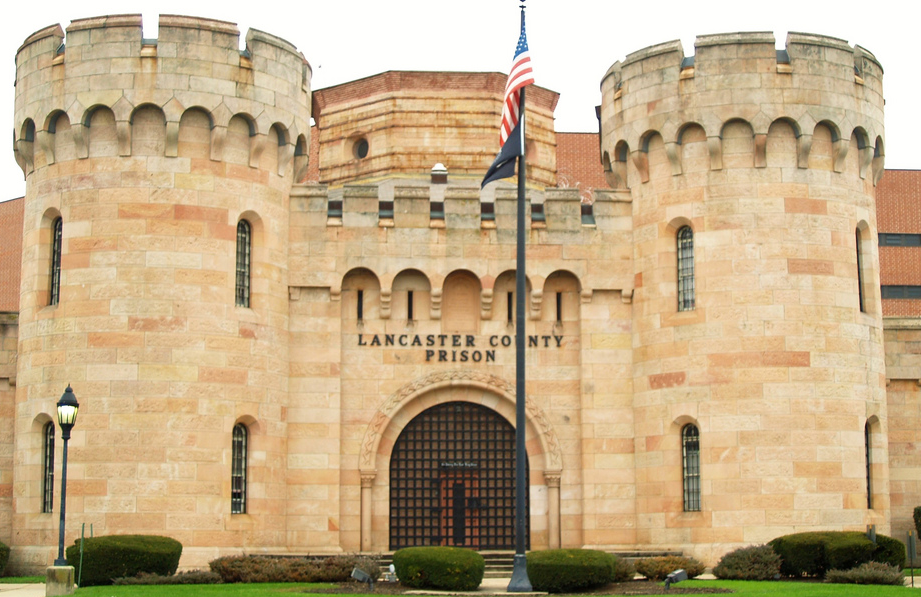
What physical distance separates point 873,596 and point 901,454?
13853mm

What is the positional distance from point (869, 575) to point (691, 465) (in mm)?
6558

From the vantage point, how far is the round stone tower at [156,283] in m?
29.8

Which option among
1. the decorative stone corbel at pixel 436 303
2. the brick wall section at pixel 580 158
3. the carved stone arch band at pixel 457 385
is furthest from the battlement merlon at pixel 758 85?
the brick wall section at pixel 580 158

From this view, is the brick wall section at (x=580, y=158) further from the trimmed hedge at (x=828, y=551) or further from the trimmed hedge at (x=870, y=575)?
the trimmed hedge at (x=870, y=575)

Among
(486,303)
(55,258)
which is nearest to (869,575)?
(486,303)

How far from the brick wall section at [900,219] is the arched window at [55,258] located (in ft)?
126

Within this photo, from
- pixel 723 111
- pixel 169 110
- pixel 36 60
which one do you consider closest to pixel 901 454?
pixel 723 111

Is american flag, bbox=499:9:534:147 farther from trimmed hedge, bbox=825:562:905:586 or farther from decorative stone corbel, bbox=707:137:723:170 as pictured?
trimmed hedge, bbox=825:562:905:586

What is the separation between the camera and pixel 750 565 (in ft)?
92.7

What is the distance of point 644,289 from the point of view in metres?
33.4

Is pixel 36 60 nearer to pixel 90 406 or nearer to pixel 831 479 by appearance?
pixel 90 406

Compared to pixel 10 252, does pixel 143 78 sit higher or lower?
lower

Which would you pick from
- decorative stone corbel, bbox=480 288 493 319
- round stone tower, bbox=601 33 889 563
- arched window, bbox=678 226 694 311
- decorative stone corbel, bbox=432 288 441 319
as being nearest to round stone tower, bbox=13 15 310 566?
decorative stone corbel, bbox=432 288 441 319

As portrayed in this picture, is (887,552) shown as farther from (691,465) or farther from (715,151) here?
(715,151)
